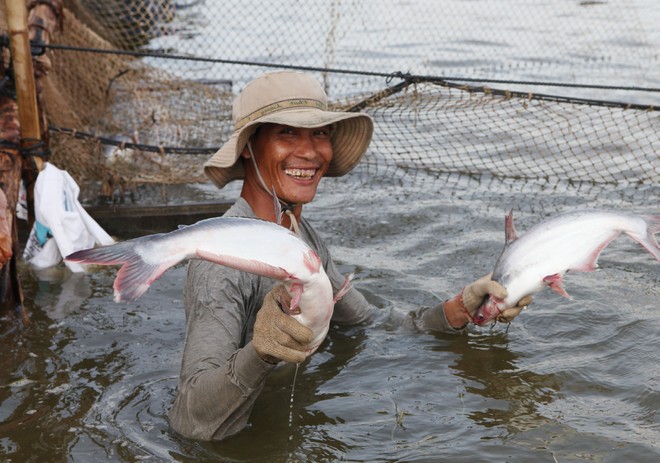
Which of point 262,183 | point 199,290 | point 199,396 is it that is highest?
point 262,183

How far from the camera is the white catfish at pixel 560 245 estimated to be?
12.2 feet

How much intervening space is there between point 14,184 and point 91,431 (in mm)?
2429

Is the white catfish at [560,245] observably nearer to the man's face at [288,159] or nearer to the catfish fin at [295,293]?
the man's face at [288,159]

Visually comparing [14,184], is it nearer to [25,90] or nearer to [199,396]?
[25,90]

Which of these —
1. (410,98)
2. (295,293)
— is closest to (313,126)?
(295,293)

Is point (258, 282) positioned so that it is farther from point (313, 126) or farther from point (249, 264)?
point (249, 264)

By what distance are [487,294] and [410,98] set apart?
3.74 meters

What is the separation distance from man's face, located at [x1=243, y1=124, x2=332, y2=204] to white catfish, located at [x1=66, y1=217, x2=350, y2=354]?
42.6 inches

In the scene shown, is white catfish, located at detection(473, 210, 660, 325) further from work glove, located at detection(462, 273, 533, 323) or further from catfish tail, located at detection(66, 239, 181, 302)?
catfish tail, located at detection(66, 239, 181, 302)

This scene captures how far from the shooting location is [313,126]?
356cm

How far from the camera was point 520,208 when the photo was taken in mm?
7453

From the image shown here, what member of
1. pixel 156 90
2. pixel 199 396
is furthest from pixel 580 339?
pixel 156 90

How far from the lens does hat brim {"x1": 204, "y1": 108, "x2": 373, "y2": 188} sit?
141 inches

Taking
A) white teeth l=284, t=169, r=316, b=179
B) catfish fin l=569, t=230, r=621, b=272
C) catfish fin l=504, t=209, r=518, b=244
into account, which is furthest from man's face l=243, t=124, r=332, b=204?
catfish fin l=569, t=230, r=621, b=272
